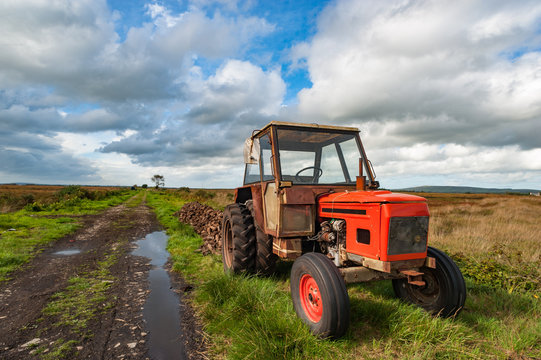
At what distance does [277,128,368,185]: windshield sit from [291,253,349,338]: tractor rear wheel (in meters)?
1.42

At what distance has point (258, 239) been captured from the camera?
4488 mm

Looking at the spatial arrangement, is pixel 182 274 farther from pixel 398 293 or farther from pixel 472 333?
pixel 472 333

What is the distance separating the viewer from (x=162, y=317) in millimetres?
3734

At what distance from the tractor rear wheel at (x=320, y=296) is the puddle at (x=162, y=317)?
129 centimetres

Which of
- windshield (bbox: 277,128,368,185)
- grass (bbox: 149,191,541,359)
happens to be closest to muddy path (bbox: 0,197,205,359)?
grass (bbox: 149,191,541,359)

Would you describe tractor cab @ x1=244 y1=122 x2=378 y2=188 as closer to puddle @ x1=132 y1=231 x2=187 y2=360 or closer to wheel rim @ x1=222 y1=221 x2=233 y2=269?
wheel rim @ x1=222 y1=221 x2=233 y2=269

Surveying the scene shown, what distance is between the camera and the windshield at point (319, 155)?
4.35 meters

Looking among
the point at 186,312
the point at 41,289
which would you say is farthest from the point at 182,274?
the point at 41,289

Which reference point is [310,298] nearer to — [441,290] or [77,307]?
[441,290]

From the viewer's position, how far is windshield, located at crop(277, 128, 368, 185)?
435 cm

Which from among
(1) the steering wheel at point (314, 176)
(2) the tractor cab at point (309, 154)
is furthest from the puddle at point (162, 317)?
(1) the steering wheel at point (314, 176)

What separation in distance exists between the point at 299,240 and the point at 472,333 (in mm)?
2071

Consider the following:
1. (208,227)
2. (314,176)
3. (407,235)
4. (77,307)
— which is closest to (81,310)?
(77,307)

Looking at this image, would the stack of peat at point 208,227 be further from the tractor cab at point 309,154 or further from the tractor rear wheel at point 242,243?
the tractor cab at point 309,154
